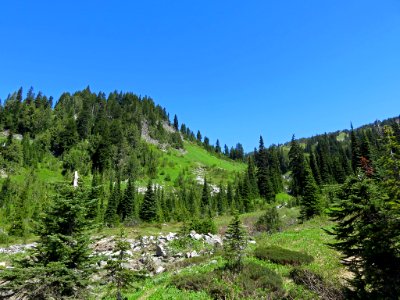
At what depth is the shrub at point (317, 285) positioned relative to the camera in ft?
41.0

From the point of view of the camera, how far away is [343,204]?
525 inches

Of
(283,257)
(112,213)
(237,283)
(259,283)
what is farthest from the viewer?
(112,213)

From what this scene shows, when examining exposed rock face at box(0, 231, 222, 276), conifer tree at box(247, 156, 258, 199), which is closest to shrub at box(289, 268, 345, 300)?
exposed rock face at box(0, 231, 222, 276)

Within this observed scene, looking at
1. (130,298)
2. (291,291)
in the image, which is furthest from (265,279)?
(130,298)

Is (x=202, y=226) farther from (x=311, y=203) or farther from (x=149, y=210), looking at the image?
(x=149, y=210)

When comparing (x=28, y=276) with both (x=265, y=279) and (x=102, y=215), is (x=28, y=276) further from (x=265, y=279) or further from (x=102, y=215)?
(x=102, y=215)

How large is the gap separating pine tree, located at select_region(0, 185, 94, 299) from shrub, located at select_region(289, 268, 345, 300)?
10.8 metres

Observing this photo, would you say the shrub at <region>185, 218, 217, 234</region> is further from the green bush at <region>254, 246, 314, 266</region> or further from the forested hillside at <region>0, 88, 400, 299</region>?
the green bush at <region>254, 246, 314, 266</region>

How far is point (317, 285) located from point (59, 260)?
12453 mm

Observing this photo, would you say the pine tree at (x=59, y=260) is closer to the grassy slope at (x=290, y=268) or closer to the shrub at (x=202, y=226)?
the grassy slope at (x=290, y=268)

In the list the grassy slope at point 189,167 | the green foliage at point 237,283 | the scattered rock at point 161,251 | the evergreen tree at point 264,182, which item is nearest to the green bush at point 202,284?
the green foliage at point 237,283

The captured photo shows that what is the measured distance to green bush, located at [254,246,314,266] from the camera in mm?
20828

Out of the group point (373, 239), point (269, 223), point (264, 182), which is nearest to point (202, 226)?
point (269, 223)

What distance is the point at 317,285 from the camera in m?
14.0
